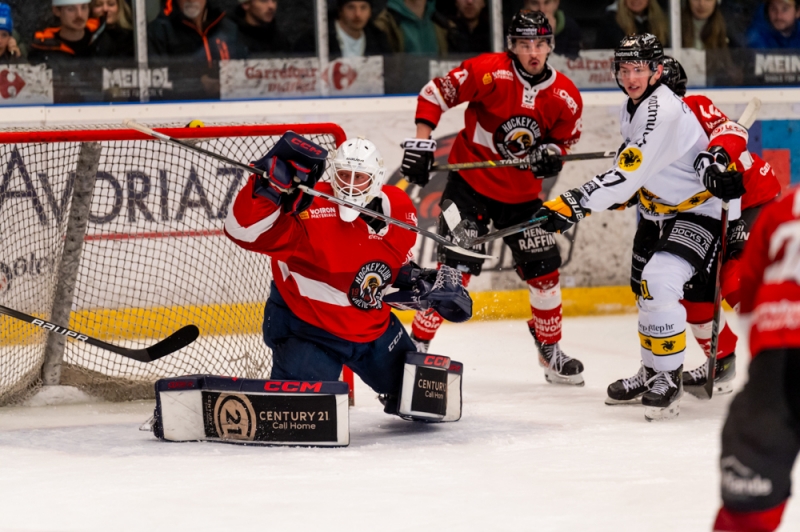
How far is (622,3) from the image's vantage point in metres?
5.79

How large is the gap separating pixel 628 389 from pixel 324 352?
1.09m

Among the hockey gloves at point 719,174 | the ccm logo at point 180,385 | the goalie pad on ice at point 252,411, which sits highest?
the hockey gloves at point 719,174

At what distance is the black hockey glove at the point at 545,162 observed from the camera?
4.02 meters

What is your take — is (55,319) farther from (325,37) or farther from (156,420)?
(325,37)

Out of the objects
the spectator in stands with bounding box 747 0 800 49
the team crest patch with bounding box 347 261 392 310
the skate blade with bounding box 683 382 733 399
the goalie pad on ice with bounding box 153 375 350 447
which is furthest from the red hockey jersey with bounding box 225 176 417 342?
the spectator in stands with bounding box 747 0 800 49

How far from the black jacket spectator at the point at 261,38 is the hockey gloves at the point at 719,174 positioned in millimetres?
2537

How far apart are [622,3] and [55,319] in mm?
3469

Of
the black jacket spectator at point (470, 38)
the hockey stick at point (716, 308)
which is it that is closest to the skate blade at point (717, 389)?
the hockey stick at point (716, 308)

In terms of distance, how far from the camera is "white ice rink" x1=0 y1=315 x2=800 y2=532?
2.31m

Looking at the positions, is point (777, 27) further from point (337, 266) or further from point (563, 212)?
point (337, 266)

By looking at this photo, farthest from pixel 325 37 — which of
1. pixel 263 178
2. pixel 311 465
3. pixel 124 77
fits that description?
pixel 311 465

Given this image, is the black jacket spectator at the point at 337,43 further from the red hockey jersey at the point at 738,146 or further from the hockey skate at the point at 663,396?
the hockey skate at the point at 663,396

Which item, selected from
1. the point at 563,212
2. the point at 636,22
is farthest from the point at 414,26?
the point at 563,212

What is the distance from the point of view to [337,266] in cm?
309
